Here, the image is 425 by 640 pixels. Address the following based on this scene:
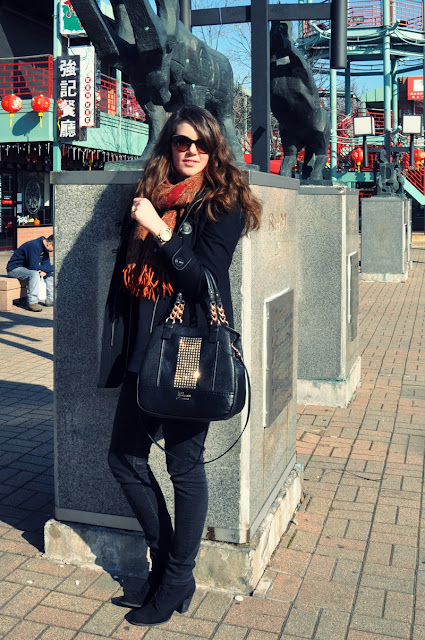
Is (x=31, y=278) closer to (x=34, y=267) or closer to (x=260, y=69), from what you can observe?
(x=34, y=267)

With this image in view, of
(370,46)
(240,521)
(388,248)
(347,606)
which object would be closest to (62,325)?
(240,521)

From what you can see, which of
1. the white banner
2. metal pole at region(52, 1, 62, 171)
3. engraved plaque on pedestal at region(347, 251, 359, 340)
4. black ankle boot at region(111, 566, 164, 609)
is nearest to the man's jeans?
engraved plaque on pedestal at region(347, 251, 359, 340)

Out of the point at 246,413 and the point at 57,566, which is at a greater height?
the point at 246,413

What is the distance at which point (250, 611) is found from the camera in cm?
347

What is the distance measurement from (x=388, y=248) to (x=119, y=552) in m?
14.4

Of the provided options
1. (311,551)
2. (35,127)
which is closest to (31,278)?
(311,551)

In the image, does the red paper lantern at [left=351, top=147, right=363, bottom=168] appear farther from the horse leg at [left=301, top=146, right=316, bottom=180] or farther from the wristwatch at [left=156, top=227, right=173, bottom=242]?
the wristwatch at [left=156, top=227, right=173, bottom=242]

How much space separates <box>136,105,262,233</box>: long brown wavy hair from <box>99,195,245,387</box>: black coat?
62 millimetres

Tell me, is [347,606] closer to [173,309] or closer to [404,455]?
[173,309]

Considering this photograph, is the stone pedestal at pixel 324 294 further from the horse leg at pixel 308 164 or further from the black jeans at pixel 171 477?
the black jeans at pixel 171 477

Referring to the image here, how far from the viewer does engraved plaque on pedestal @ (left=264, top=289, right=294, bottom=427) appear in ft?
12.9

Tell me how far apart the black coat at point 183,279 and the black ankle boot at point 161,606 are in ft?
2.85

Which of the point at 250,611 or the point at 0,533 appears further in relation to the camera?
the point at 0,533

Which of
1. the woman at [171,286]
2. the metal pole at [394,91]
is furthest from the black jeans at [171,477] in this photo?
the metal pole at [394,91]
